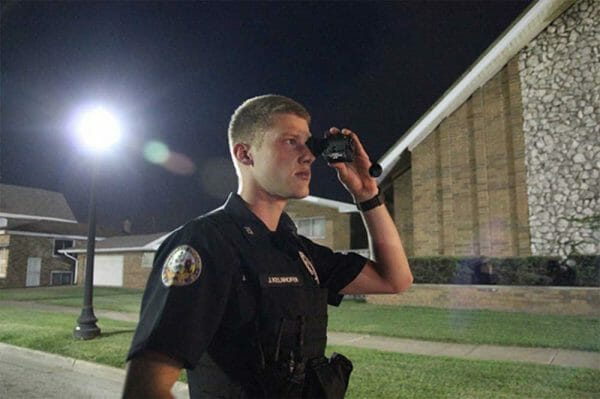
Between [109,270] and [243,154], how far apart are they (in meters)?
32.2

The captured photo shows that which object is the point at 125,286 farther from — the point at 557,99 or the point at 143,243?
the point at 557,99

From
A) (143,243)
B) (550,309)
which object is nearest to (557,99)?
(550,309)

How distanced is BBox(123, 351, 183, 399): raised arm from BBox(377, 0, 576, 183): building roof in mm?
13875

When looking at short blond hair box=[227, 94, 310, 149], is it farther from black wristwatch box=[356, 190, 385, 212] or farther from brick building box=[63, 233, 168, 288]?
brick building box=[63, 233, 168, 288]

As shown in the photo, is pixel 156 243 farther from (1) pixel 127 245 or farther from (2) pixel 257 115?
(2) pixel 257 115

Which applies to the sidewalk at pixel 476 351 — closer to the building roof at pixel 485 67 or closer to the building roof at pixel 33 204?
the building roof at pixel 485 67

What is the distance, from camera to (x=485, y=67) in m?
15.2

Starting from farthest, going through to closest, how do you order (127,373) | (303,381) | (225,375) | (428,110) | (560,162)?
(428,110)
(560,162)
(303,381)
(225,375)
(127,373)

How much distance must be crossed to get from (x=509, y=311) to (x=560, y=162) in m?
5.58

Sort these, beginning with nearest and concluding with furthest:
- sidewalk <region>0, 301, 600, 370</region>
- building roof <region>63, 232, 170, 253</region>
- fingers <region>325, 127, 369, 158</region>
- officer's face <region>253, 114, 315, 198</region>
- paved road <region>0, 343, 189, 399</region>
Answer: officer's face <region>253, 114, 315, 198</region> → fingers <region>325, 127, 369, 158</region> → paved road <region>0, 343, 189, 399</region> → sidewalk <region>0, 301, 600, 370</region> → building roof <region>63, 232, 170, 253</region>

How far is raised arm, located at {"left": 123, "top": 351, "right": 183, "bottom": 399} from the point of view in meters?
1.17

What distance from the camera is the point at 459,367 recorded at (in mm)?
6219

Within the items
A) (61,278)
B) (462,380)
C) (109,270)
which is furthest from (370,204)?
(61,278)

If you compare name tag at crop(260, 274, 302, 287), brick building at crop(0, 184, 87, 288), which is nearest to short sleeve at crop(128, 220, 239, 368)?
name tag at crop(260, 274, 302, 287)
